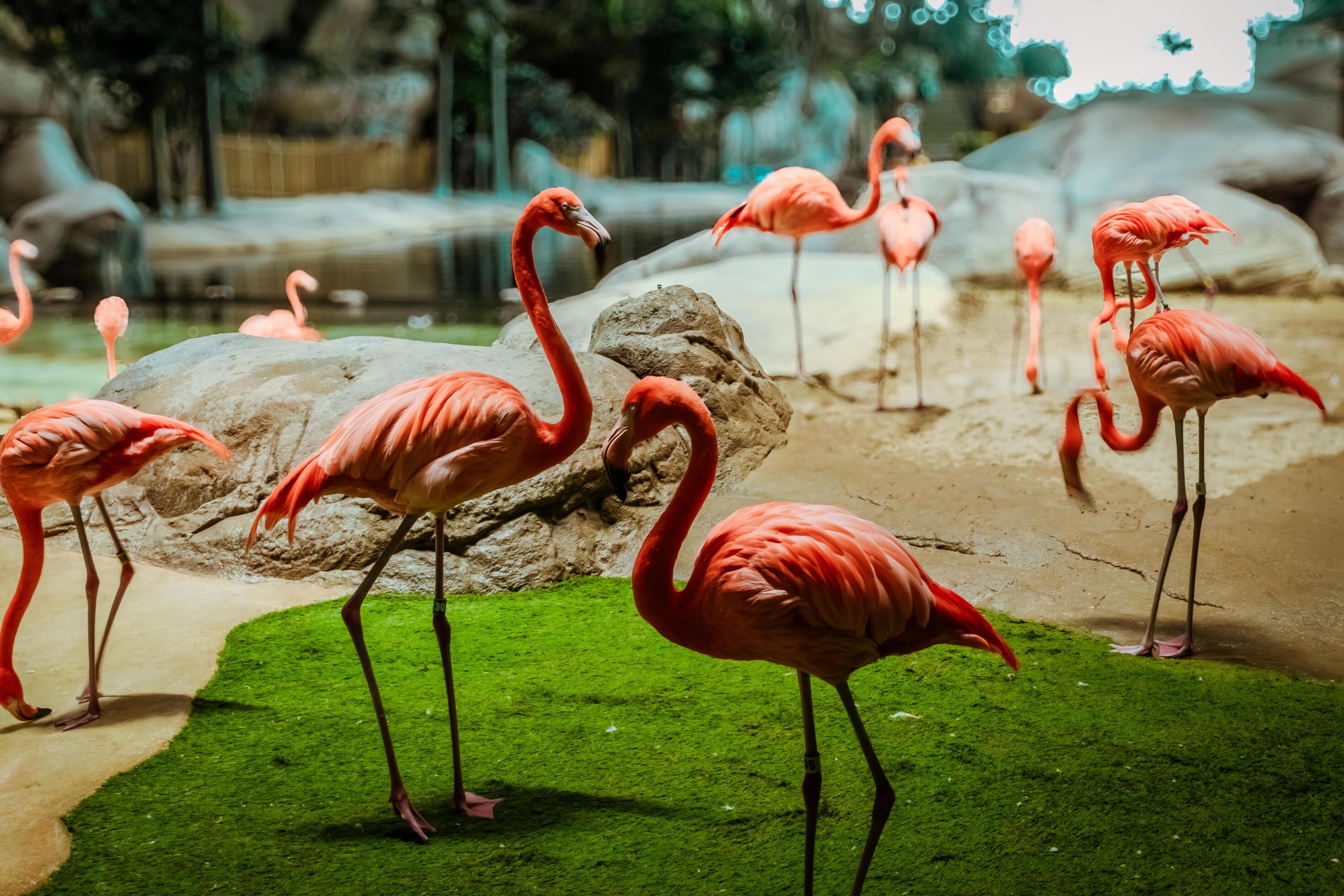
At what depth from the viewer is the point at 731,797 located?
2.14 meters

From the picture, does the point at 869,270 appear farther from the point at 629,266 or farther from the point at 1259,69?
the point at 1259,69

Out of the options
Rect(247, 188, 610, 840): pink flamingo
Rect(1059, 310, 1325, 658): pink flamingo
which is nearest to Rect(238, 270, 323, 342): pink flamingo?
Rect(247, 188, 610, 840): pink flamingo

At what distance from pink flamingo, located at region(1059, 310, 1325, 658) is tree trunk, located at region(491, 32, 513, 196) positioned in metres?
19.2

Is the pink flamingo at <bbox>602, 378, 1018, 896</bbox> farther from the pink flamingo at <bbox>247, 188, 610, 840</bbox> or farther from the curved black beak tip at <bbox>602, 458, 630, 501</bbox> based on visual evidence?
the pink flamingo at <bbox>247, 188, 610, 840</bbox>

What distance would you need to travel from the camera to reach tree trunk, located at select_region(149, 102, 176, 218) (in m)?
15.1

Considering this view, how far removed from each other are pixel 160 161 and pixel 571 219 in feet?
49.9

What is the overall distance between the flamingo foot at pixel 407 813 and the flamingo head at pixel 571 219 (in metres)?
1.08

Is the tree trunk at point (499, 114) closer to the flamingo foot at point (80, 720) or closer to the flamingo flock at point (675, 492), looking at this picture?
the flamingo flock at point (675, 492)

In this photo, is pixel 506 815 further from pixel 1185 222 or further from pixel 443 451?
pixel 1185 222

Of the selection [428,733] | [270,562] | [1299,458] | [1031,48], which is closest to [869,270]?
[1299,458]

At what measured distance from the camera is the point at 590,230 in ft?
6.72

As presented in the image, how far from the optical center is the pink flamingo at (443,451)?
A: 204 centimetres

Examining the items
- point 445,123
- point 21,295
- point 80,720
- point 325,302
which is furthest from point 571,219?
point 445,123

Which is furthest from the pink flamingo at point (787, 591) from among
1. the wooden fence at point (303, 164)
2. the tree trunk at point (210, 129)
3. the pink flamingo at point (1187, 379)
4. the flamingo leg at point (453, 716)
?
the wooden fence at point (303, 164)
